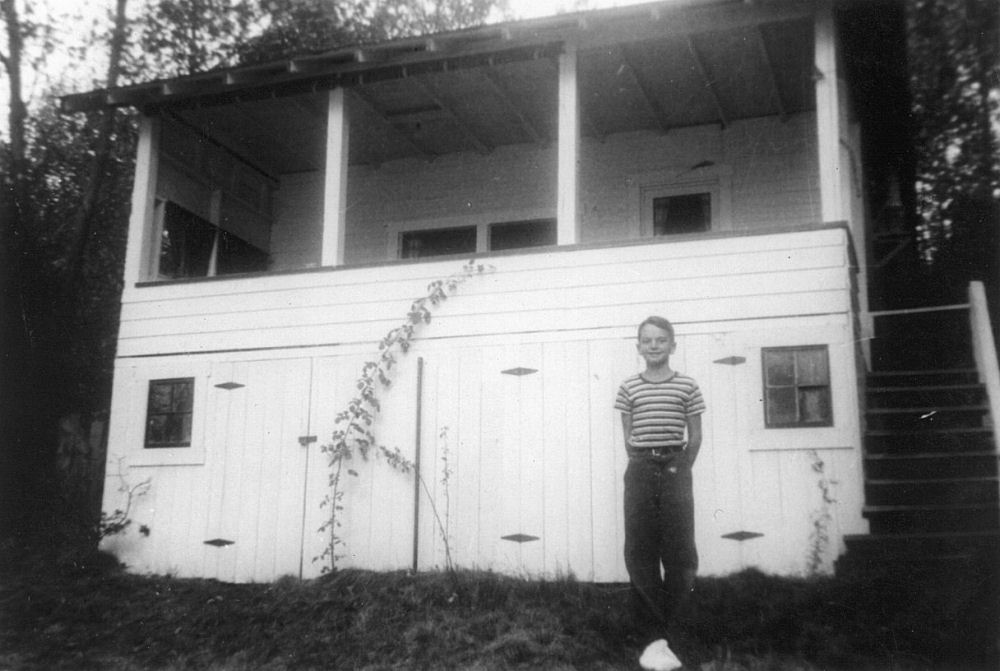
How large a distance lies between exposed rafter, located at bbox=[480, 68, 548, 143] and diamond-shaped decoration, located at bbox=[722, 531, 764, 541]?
186 inches

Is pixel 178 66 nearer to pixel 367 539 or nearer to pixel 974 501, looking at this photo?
pixel 367 539

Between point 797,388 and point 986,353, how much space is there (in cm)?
129

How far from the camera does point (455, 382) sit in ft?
26.3

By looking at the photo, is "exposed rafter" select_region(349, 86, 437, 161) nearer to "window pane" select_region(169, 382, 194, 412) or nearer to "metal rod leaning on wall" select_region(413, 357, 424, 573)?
"metal rod leaning on wall" select_region(413, 357, 424, 573)

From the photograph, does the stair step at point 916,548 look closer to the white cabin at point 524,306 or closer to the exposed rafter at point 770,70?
the white cabin at point 524,306

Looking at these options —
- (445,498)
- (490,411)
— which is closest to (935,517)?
(490,411)

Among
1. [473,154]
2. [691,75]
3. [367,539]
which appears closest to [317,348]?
[367,539]

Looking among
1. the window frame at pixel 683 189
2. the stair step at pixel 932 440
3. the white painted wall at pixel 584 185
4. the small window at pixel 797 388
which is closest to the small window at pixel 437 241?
the white painted wall at pixel 584 185

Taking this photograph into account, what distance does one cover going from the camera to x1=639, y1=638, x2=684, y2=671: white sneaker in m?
5.06

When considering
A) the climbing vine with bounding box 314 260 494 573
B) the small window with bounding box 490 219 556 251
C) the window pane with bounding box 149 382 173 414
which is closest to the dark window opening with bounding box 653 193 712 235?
the small window with bounding box 490 219 556 251

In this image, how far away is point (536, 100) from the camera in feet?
31.8

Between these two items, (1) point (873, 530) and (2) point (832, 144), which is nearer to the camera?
(1) point (873, 530)

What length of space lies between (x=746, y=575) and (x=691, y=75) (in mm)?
4762

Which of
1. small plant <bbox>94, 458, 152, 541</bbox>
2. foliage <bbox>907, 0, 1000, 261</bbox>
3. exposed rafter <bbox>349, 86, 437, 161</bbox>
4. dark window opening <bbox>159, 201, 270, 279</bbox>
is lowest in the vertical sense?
small plant <bbox>94, 458, 152, 541</bbox>
